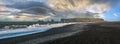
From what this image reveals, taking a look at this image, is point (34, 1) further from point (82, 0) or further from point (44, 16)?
point (82, 0)

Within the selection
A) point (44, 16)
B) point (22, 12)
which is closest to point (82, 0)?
point (44, 16)

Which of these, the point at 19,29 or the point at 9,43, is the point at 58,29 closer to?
the point at 19,29

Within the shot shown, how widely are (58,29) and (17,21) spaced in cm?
287

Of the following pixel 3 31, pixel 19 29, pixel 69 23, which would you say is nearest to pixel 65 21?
pixel 69 23

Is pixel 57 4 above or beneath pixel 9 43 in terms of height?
above

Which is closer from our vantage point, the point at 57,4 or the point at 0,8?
the point at 0,8

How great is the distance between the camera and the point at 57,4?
913 cm

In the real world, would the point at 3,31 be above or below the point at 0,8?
below

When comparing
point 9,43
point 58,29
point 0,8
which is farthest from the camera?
point 58,29

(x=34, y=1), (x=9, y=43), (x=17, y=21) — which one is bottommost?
(x=9, y=43)

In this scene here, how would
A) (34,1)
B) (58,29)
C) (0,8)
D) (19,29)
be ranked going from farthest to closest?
(58,29) → (19,29) → (34,1) → (0,8)

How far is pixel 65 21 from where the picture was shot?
31.6 feet

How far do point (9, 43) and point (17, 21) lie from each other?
1515mm

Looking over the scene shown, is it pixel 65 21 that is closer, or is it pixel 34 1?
pixel 34 1
